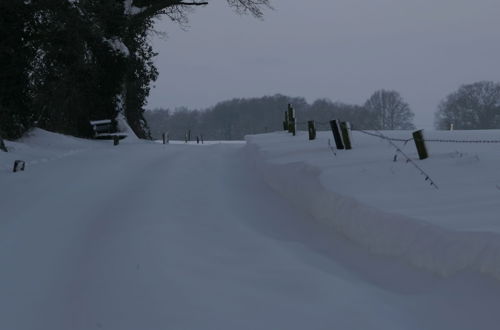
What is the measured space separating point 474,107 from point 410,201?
294ft

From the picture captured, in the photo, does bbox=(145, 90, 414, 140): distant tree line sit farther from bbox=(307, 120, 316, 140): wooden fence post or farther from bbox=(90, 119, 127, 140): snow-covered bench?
bbox=(307, 120, 316, 140): wooden fence post

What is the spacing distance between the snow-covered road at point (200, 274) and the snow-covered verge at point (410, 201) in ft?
0.64

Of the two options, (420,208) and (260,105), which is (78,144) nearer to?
(420,208)

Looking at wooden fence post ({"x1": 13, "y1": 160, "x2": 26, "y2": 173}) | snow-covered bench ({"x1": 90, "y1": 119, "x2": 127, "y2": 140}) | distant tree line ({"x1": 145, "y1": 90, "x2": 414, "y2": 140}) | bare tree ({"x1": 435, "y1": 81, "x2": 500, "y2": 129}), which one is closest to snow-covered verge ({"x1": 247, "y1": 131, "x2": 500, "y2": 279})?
wooden fence post ({"x1": 13, "y1": 160, "x2": 26, "y2": 173})

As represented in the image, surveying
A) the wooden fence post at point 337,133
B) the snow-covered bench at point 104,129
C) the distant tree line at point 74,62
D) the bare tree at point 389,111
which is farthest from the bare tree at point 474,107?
the wooden fence post at point 337,133

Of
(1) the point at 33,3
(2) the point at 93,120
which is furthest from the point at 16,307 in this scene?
(2) the point at 93,120

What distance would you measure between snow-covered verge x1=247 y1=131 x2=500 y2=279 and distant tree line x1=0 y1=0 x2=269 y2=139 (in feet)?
30.1

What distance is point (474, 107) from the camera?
86312 mm

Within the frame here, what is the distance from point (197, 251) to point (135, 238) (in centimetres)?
84

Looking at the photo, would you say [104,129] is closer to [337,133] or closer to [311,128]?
[311,128]

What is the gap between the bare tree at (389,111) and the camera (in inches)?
4391

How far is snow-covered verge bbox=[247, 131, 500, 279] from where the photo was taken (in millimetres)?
4250

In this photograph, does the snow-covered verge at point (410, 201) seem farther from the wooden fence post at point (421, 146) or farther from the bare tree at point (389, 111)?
the bare tree at point (389, 111)

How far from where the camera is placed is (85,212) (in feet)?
23.4
